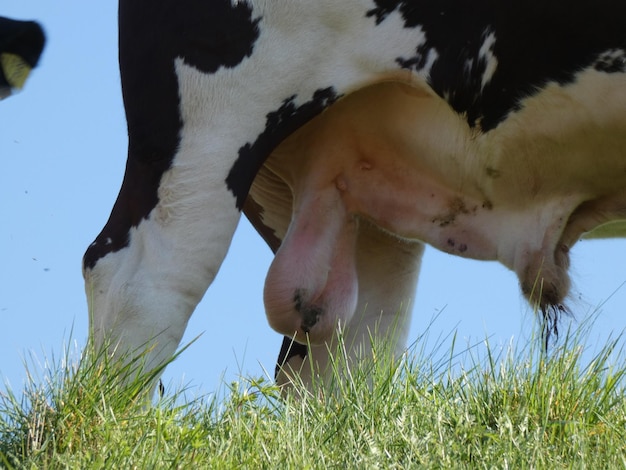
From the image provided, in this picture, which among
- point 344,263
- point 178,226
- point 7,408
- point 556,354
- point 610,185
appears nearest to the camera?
point 7,408

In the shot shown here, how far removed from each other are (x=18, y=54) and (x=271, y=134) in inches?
33.8

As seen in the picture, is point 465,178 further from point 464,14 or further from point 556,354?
point 556,354

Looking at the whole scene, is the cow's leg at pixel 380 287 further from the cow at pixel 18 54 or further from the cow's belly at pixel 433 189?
the cow at pixel 18 54

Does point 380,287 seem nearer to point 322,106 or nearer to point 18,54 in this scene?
point 322,106

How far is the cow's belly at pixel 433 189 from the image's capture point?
136 inches

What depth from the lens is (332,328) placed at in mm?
3768

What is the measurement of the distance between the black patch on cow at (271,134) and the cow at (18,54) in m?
0.77

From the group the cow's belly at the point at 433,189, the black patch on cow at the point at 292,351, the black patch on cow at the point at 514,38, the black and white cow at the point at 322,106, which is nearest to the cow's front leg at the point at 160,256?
the black and white cow at the point at 322,106

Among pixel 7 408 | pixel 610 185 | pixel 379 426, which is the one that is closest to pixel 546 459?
pixel 379 426

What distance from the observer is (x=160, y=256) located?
3.22m

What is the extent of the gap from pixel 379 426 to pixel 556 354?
1.85 ft

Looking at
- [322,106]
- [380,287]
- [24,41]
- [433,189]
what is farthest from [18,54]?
[380,287]

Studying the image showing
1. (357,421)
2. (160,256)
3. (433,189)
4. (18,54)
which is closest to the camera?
(357,421)

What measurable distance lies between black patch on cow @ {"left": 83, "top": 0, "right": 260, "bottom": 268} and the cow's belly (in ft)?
1.70
